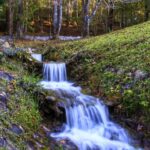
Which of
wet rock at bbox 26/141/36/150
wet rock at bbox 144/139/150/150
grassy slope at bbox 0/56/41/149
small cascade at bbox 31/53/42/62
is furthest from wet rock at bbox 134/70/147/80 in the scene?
small cascade at bbox 31/53/42/62

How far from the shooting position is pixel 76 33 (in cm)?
3102

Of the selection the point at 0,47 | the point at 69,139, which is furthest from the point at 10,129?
the point at 0,47

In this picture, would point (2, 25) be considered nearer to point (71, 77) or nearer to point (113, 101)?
point (71, 77)

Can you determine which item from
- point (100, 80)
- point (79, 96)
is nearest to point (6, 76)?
point (79, 96)

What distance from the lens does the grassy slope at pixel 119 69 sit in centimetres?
960

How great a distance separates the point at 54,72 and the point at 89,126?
3679 millimetres

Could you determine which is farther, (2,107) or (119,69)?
(119,69)

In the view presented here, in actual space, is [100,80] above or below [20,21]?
below

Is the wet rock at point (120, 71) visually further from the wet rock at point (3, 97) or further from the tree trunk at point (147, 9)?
the tree trunk at point (147, 9)

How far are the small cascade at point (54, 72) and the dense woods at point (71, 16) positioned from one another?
338 inches

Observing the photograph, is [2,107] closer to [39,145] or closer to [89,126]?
[39,145]

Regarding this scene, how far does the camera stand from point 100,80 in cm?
1117

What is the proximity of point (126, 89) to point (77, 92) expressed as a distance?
151 cm

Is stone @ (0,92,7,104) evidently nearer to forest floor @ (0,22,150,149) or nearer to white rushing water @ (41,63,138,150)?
forest floor @ (0,22,150,149)
